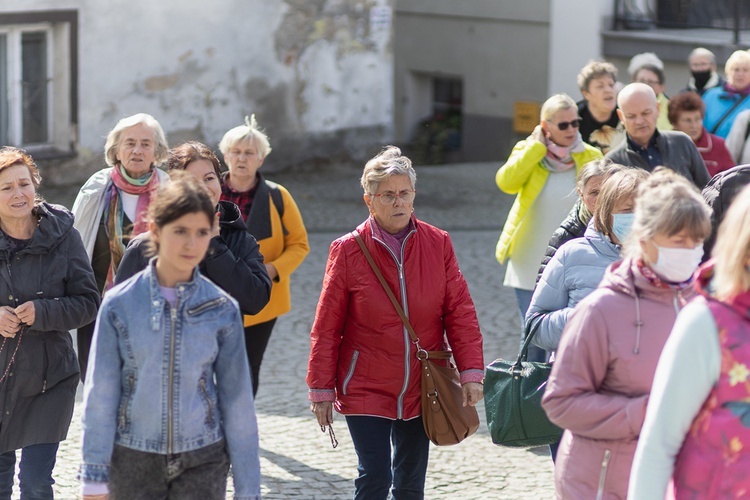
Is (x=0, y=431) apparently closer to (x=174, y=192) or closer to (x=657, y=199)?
(x=174, y=192)

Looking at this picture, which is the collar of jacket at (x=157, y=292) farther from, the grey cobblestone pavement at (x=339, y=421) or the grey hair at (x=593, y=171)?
the grey cobblestone pavement at (x=339, y=421)

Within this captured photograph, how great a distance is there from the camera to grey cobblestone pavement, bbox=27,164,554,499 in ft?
21.0

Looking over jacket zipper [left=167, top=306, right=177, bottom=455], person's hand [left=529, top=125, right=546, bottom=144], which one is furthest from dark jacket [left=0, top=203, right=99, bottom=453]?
person's hand [left=529, top=125, right=546, bottom=144]

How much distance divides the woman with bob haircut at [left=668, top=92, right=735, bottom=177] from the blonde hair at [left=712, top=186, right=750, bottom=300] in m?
5.56

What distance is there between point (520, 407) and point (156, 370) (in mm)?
1589

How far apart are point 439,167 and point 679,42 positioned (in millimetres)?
3858

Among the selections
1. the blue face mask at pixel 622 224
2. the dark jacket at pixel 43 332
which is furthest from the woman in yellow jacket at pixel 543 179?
the dark jacket at pixel 43 332

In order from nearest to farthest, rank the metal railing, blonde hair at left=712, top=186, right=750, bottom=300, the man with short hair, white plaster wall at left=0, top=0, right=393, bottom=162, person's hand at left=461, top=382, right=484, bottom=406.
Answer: blonde hair at left=712, top=186, right=750, bottom=300
person's hand at left=461, top=382, right=484, bottom=406
the man with short hair
white plaster wall at left=0, top=0, right=393, bottom=162
the metal railing

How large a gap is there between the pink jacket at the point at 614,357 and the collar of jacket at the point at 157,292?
1.12 meters

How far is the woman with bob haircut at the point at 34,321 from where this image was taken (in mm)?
5059

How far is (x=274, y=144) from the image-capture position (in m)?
17.1

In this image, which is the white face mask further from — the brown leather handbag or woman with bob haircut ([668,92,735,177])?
woman with bob haircut ([668,92,735,177])

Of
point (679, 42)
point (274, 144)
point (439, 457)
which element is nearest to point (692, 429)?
point (439, 457)

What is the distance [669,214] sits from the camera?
3.65 metres
